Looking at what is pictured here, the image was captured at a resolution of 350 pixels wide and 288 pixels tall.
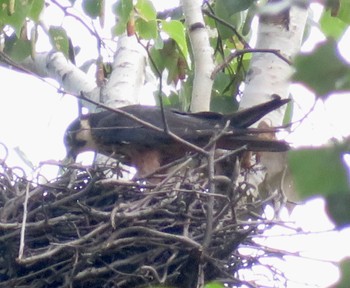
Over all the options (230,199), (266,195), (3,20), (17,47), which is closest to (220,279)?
(230,199)

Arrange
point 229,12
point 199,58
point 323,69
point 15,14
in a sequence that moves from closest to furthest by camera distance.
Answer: point 323,69 < point 229,12 < point 15,14 < point 199,58

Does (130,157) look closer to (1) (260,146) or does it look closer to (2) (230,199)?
(1) (260,146)

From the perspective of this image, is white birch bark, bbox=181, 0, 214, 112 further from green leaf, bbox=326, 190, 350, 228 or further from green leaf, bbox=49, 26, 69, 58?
green leaf, bbox=326, 190, 350, 228

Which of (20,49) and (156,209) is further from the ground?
(20,49)

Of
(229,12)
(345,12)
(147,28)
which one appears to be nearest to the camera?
(345,12)

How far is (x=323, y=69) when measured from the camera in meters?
0.33

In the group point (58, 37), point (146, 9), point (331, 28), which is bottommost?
point (331, 28)

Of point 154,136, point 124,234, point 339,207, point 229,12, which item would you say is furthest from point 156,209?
point 339,207

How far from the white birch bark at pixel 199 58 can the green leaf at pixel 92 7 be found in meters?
0.47

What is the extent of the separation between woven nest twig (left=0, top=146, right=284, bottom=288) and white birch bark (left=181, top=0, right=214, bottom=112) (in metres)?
0.55

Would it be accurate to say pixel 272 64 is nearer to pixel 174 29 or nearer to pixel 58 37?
pixel 174 29

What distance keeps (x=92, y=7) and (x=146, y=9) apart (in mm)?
364

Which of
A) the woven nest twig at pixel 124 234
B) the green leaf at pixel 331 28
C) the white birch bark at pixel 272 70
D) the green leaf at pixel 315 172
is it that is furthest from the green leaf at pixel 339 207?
the white birch bark at pixel 272 70

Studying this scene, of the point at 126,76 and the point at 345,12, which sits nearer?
the point at 345,12
